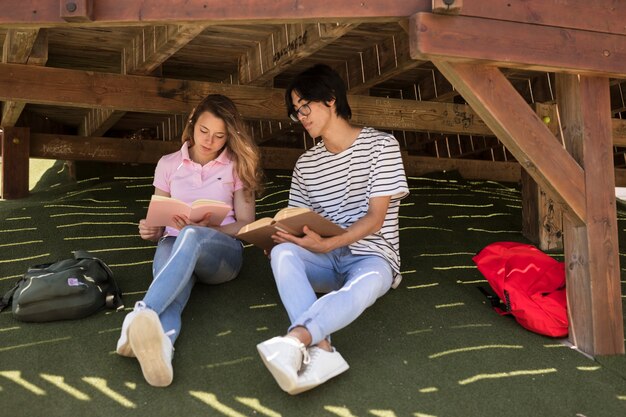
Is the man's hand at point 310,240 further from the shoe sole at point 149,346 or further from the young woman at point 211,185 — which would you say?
the shoe sole at point 149,346

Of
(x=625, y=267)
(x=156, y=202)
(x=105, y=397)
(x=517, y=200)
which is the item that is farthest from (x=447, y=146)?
(x=105, y=397)

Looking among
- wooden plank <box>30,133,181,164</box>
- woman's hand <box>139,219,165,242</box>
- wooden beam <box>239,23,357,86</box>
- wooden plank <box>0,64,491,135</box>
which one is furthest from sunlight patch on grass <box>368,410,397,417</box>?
wooden plank <box>30,133,181,164</box>

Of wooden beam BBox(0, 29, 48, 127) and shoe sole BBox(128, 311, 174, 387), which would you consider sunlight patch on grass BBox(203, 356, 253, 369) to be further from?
wooden beam BBox(0, 29, 48, 127)

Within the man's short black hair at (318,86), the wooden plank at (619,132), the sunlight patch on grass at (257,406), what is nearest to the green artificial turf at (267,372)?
the sunlight patch on grass at (257,406)

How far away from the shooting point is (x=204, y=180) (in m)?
3.22

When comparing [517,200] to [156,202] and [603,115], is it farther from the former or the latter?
[156,202]

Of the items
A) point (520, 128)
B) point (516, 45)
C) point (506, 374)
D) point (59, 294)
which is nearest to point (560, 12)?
A: point (516, 45)

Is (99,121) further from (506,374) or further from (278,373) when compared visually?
(506,374)

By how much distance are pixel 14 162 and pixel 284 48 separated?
3096 millimetres

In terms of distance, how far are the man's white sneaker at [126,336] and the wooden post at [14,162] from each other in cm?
359

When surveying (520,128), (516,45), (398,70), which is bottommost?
(520,128)

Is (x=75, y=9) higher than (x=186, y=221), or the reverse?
(x=75, y=9)

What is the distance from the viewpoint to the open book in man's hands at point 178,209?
2.75m

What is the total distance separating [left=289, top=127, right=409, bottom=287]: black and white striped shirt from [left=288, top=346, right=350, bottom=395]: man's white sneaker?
0.66 meters
